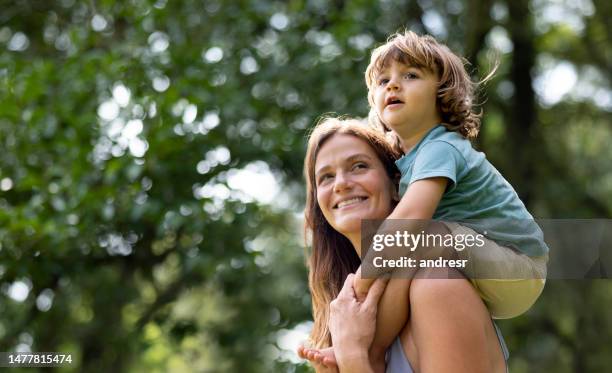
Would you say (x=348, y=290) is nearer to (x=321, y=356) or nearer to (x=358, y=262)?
(x=321, y=356)

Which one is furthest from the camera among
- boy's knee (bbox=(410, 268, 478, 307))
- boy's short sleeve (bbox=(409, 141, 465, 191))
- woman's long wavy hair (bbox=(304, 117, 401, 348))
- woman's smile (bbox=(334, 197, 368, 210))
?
woman's long wavy hair (bbox=(304, 117, 401, 348))

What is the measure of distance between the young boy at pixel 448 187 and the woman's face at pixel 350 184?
0.09 m

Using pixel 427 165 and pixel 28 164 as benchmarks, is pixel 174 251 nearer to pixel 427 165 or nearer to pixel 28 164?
pixel 28 164

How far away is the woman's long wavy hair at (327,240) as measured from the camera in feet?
7.99

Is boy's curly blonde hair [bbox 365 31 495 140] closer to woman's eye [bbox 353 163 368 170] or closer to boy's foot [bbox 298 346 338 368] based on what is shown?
woman's eye [bbox 353 163 368 170]

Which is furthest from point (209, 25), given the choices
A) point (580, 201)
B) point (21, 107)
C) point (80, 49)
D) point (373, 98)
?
point (373, 98)

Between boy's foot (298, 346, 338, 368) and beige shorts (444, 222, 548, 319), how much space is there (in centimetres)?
40

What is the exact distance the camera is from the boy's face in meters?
2.29

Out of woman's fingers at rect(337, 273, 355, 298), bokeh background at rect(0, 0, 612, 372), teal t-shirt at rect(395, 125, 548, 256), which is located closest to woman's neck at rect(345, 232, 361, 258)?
woman's fingers at rect(337, 273, 355, 298)

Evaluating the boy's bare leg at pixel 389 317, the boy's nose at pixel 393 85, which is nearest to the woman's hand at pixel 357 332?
the boy's bare leg at pixel 389 317

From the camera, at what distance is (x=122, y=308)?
23.5ft

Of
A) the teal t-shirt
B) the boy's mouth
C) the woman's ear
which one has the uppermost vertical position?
the boy's mouth

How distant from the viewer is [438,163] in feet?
6.98

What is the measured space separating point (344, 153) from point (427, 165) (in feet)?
1.10
